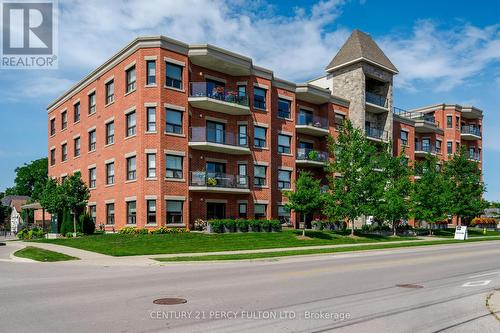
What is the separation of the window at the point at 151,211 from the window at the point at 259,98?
12189 millimetres

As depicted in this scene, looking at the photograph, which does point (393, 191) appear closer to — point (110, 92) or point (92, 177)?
point (110, 92)

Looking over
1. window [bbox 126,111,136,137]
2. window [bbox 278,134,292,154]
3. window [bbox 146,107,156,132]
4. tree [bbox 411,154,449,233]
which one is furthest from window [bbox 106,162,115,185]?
tree [bbox 411,154,449,233]

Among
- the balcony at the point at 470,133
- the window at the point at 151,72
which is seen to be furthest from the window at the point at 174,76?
the balcony at the point at 470,133

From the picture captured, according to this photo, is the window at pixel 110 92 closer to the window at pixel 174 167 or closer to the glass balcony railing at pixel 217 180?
the window at pixel 174 167

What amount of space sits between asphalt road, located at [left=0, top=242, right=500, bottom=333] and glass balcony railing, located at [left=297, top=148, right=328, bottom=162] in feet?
85.7

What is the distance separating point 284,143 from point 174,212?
1311cm

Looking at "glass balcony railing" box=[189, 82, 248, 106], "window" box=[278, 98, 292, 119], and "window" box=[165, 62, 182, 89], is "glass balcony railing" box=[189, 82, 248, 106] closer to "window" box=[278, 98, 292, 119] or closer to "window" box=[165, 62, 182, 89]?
"window" box=[165, 62, 182, 89]

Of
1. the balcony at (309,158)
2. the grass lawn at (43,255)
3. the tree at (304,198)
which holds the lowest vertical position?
the grass lawn at (43,255)

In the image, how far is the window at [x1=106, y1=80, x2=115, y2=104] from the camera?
1443 inches

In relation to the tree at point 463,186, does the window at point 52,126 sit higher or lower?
higher

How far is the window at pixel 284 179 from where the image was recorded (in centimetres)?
4028

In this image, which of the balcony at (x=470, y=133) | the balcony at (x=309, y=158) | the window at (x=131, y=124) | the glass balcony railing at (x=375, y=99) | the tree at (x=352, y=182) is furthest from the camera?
the balcony at (x=470, y=133)

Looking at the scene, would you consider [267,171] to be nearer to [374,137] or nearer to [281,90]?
[281,90]

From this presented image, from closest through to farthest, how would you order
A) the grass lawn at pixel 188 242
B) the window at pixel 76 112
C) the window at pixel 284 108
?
1. the grass lawn at pixel 188 242
2. the window at pixel 284 108
3. the window at pixel 76 112
